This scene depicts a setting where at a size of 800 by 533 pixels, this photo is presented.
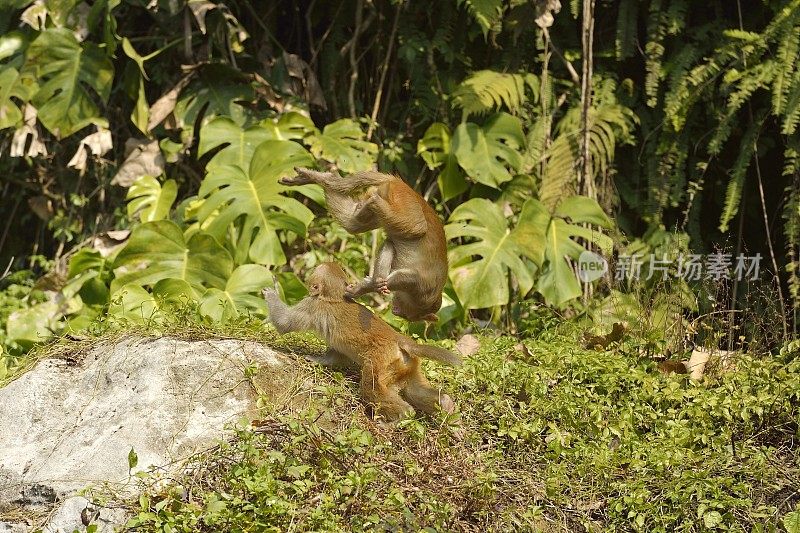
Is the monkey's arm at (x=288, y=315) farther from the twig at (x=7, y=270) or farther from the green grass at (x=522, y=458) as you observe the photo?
the twig at (x=7, y=270)

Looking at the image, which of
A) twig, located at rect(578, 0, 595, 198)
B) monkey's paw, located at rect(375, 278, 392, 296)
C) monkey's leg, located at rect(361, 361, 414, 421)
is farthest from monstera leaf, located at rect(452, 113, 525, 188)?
monkey's leg, located at rect(361, 361, 414, 421)

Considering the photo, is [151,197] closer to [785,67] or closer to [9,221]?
[9,221]

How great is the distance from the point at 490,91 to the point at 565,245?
176 centimetres

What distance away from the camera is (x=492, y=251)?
7770 mm

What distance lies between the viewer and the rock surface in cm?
457

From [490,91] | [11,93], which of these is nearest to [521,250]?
[490,91]

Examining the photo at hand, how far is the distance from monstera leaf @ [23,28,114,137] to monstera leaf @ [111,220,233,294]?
188 cm

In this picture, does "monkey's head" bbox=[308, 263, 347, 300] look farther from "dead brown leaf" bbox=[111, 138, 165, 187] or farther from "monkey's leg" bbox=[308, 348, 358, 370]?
"dead brown leaf" bbox=[111, 138, 165, 187]

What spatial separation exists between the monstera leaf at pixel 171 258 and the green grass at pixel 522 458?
5.67 ft

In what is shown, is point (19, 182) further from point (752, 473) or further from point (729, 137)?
point (752, 473)

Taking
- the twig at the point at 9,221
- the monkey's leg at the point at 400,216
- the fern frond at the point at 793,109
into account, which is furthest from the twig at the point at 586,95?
the twig at the point at 9,221

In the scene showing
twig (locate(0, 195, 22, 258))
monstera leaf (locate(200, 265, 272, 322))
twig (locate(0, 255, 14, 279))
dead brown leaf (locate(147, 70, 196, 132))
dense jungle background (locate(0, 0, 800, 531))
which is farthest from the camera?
twig (locate(0, 195, 22, 258))

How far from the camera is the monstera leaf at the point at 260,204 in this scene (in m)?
7.49

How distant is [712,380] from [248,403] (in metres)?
2.79
